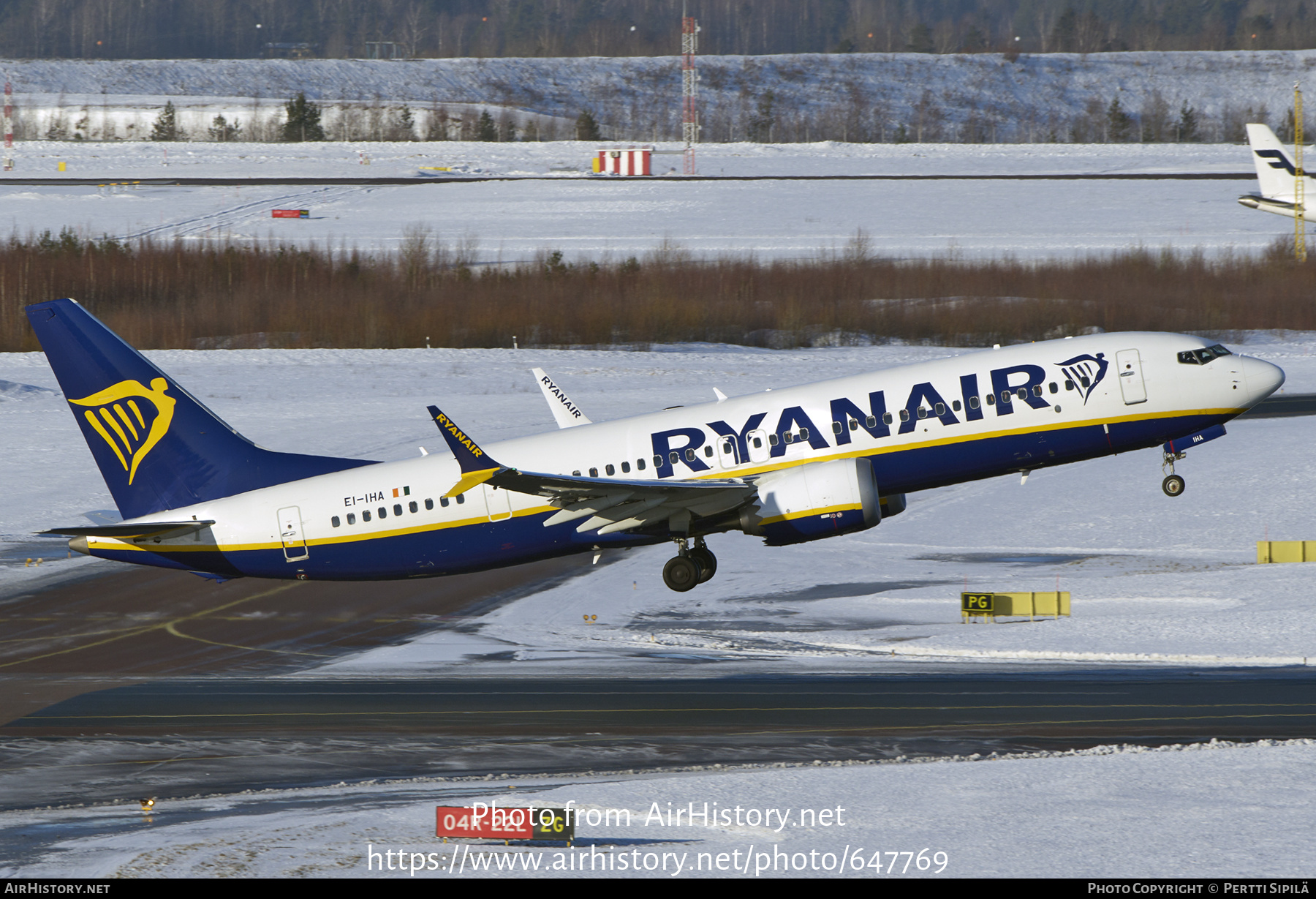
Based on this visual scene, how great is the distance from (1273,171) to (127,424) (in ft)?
320

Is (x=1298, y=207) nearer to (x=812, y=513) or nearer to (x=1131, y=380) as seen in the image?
(x=1131, y=380)

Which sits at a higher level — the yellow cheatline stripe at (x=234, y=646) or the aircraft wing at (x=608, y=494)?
the aircraft wing at (x=608, y=494)

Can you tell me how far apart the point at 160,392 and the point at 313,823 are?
53.9 ft

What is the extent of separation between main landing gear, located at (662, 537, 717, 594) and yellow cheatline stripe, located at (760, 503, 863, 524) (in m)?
2.65

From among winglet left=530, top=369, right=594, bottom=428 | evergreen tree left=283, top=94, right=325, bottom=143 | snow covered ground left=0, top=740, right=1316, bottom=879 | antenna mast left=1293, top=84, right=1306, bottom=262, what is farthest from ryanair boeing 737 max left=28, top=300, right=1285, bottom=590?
evergreen tree left=283, top=94, right=325, bottom=143

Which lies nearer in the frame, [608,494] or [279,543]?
[608,494]

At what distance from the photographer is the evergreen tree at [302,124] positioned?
178625 mm

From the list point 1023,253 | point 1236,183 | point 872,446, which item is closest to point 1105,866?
point 872,446

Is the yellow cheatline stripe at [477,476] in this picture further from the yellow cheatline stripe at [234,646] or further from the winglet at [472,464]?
the yellow cheatline stripe at [234,646]

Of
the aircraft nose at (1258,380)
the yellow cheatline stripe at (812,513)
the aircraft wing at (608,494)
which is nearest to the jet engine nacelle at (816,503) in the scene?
the yellow cheatline stripe at (812,513)

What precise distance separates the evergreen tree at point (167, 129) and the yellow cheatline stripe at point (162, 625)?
139 meters

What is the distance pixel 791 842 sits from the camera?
2617 centimetres

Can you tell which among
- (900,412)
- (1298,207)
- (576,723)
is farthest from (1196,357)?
(1298,207)

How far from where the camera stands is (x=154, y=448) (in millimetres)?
39625
